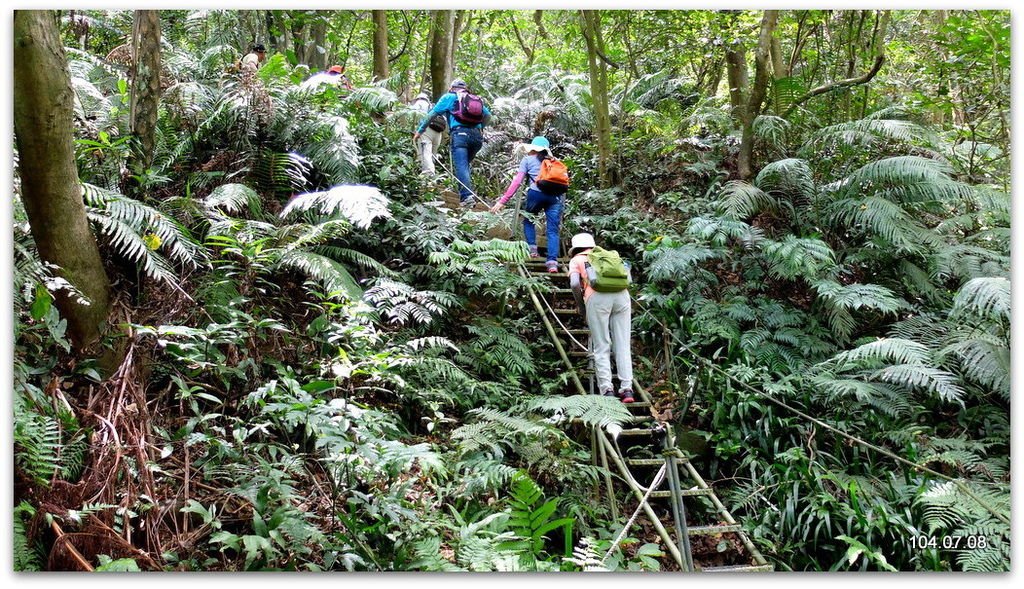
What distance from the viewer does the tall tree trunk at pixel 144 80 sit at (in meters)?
4.71

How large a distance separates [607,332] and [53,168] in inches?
147

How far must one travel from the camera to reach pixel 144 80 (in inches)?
188

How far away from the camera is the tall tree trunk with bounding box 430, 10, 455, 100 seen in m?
9.10

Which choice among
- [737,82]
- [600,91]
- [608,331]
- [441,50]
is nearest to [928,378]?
[608,331]

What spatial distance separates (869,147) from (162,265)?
690cm

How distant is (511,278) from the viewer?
18.6 ft

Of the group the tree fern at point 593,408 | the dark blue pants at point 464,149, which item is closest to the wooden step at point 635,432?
the tree fern at point 593,408

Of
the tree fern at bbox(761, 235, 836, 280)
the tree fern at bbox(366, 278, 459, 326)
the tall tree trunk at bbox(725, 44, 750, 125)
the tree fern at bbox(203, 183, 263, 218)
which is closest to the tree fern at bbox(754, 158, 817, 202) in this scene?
the tree fern at bbox(761, 235, 836, 280)

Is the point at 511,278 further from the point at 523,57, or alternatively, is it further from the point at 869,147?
the point at 523,57

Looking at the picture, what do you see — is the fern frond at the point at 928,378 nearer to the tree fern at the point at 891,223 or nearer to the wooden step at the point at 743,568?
the tree fern at the point at 891,223

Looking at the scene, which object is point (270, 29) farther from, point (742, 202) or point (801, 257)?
point (801, 257)

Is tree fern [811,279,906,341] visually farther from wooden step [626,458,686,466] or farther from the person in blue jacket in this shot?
the person in blue jacket

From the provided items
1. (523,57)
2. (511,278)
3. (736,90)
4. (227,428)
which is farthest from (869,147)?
(523,57)

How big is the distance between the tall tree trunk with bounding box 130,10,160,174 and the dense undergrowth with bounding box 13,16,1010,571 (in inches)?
12.7
